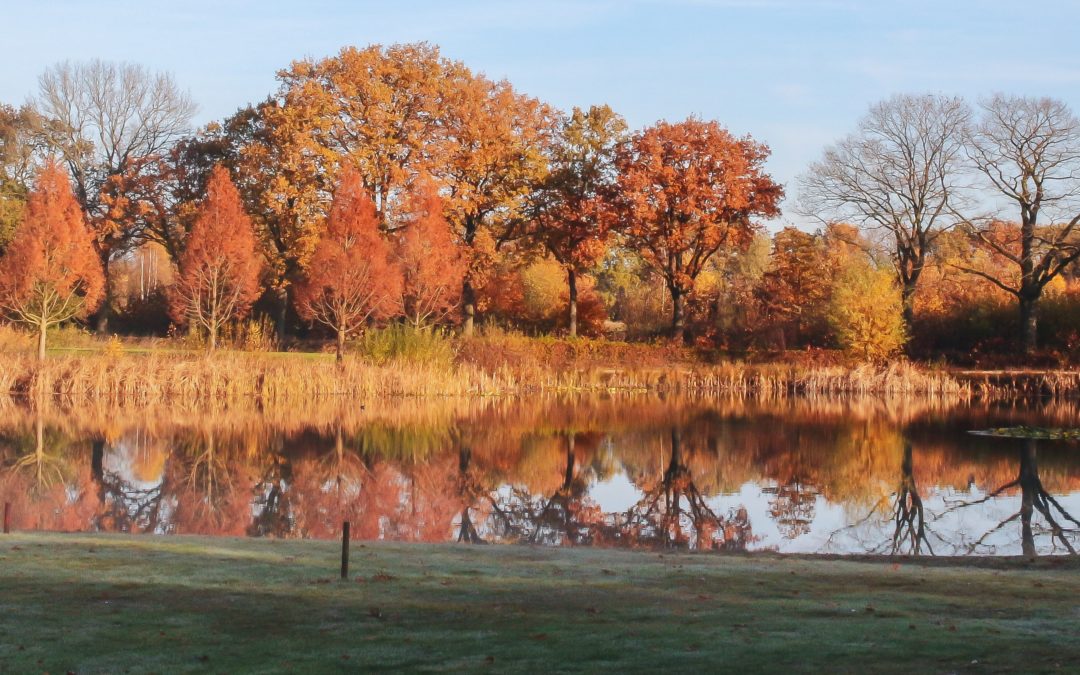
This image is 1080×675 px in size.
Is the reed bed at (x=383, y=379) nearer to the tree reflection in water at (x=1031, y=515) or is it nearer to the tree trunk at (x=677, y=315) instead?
the tree trunk at (x=677, y=315)

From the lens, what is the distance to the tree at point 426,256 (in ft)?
141

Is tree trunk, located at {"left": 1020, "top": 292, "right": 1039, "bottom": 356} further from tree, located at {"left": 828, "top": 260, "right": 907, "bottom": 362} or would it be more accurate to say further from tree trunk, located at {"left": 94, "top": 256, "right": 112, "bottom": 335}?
tree trunk, located at {"left": 94, "top": 256, "right": 112, "bottom": 335}

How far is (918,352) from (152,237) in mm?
34439

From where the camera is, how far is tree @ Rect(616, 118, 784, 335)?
47.4m

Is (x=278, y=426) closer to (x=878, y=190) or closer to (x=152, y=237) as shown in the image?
(x=152, y=237)

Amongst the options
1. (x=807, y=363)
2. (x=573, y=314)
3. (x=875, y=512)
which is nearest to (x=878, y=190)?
(x=807, y=363)

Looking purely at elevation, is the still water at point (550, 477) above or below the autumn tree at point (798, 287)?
below

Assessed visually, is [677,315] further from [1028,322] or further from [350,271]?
[350,271]

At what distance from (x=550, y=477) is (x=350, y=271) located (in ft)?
64.6

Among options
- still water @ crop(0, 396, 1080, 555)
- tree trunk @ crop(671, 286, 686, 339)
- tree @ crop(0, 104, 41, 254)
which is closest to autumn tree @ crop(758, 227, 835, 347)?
tree trunk @ crop(671, 286, 686, 339)

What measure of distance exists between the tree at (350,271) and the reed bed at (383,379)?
193cm

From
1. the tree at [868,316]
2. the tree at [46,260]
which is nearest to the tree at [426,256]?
the tree at [46,260]

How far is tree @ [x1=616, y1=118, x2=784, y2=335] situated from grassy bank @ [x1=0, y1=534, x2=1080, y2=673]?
1447 inches

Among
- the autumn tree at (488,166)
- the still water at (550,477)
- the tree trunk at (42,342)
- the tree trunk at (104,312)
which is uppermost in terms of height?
the autumn tree at (488,166)
